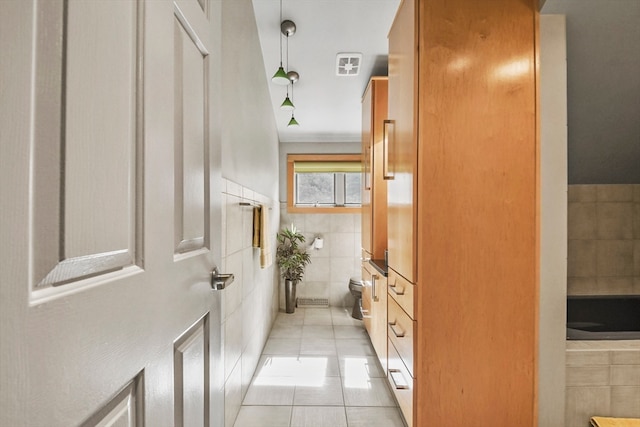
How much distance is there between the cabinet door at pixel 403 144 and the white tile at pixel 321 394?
0.98 meters

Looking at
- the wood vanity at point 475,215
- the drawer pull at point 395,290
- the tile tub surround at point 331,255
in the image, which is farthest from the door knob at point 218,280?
the tile tub surround at point 331,255

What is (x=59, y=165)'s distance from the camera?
1.36ft

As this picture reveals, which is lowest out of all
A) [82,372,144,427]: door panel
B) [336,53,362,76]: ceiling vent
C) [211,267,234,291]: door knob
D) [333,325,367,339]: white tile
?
[333,325,367,339]: white tile

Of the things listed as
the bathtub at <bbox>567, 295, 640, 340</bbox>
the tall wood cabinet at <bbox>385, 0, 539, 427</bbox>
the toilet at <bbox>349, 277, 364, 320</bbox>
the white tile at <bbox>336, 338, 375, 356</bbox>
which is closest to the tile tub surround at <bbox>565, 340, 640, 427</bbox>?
the tall wood cabinet at <bbox>385, 0, 539, 427</bbox>

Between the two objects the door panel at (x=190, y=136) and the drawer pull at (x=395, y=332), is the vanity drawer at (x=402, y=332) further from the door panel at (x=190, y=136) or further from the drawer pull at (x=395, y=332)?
the door panel at (x=190, y=136)

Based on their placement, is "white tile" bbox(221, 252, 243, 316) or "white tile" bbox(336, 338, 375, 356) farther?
"white tile" bbox(336, 338, 375, 356)

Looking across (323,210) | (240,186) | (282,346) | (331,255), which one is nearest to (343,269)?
(331,255)

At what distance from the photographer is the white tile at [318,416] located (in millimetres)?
1936

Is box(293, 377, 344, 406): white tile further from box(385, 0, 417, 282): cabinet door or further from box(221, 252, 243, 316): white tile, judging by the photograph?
box(385, 0, 417, 282): cabinet door

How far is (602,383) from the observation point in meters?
1.59

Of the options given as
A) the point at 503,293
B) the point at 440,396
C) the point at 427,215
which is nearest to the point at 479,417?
the point at 440,396

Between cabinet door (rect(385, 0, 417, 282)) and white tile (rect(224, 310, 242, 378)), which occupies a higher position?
cabinet door (rect(385, 0, 417, 282))

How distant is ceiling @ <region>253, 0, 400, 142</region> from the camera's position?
2464 mm

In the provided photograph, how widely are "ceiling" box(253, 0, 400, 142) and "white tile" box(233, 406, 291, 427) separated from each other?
274cm
